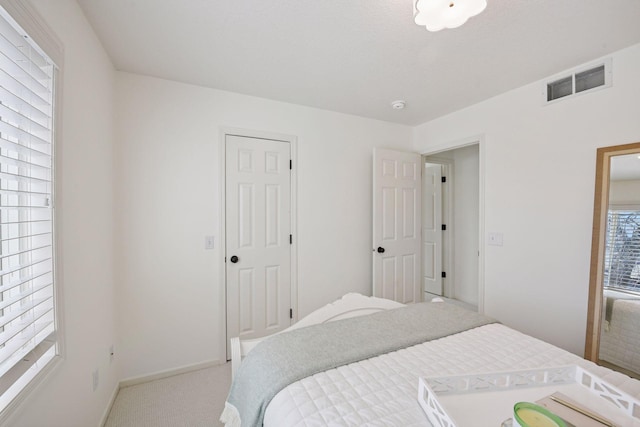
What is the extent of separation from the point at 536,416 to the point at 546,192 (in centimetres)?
198

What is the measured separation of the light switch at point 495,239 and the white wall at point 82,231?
3.08 metres

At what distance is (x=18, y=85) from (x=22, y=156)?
0.24 m

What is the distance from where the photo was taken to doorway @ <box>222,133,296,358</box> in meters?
2.40

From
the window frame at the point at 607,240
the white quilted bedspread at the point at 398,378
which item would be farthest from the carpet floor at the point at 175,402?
the window frame at the point at 607,240

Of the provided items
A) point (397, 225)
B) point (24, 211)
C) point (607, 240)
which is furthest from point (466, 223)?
point (24, 211)

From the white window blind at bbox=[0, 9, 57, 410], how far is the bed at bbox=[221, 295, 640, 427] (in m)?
0.80

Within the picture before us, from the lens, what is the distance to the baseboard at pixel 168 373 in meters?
2.04

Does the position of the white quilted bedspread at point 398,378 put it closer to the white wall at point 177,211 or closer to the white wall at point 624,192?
the white wall at point 624,192

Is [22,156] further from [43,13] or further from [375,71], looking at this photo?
[375,71]

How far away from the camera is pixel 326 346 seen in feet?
4.17

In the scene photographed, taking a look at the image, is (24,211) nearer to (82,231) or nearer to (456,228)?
(82,231)

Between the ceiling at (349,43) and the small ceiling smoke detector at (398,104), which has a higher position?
the ceiling at (349,43)

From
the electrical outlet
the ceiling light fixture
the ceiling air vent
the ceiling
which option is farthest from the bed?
the ceiling air vent

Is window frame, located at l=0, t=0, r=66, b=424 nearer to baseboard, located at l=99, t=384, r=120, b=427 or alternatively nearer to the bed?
the bed
